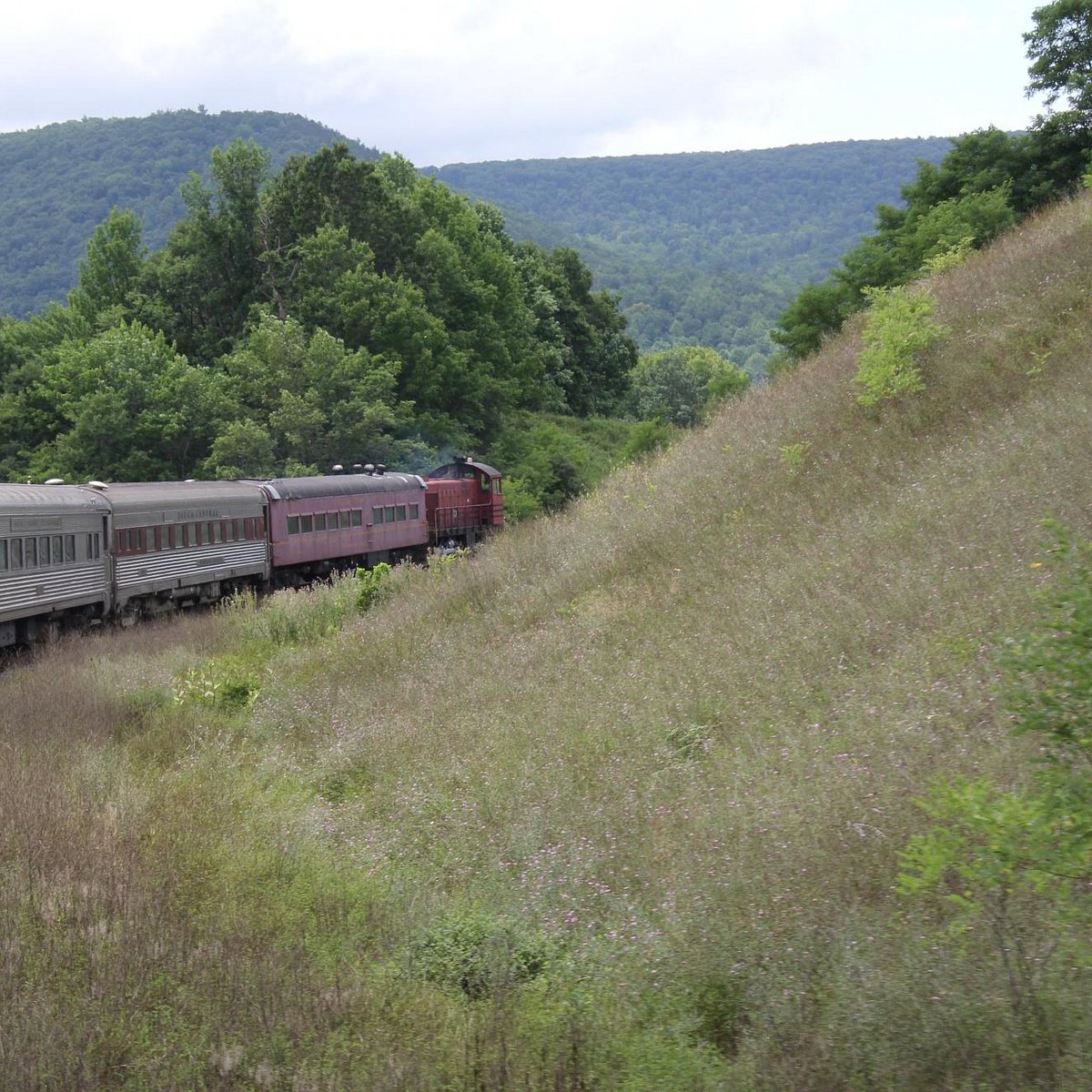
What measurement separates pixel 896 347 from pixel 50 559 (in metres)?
13.7

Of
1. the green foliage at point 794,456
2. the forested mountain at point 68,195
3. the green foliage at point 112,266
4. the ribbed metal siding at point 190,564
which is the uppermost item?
the forested mountain at point 68,195

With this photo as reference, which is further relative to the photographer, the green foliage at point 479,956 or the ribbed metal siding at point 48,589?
the ribbed metal siding at point 48,589

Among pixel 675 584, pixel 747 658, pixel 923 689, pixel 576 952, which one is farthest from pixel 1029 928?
pixel 675 584

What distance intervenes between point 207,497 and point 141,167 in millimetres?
176428

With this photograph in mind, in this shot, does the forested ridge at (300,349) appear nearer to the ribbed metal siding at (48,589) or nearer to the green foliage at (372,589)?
the green foliage at (372,589)

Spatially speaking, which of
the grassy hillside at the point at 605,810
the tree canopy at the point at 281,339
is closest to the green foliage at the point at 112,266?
the tree canopy at the point at 281,339

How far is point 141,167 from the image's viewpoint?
187 meters

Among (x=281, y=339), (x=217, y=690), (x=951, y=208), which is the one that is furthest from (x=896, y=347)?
(x=281, y=339)

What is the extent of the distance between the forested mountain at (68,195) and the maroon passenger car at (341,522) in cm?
11453

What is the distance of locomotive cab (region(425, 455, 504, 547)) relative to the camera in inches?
1635

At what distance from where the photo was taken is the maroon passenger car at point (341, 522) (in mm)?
31359

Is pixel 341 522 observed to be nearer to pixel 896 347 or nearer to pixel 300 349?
pixel 300 349

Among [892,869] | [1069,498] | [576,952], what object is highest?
[1069,498]

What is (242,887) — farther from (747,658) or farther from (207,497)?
(207,497)
